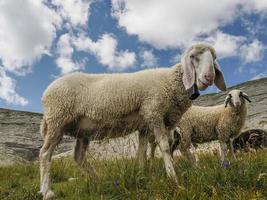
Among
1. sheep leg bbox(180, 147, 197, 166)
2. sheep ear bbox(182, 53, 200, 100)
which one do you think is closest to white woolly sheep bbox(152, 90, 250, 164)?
sheep leg bbox(180, 147, 197, 166)

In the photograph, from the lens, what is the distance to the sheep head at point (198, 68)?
6.84m

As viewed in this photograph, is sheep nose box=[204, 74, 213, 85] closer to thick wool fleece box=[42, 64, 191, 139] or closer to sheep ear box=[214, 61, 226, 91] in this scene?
thick wool fleece box=[42, 64, 191, 139]

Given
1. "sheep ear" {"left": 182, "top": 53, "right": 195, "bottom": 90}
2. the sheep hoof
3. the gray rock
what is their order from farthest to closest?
the gray rock
"sheep ear" {"left": 182, "top": 53, "right": 195, "bottom": 90}
the sheep hoof

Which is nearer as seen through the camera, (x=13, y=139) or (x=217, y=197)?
(x=217, y=197)

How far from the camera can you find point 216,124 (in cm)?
1138

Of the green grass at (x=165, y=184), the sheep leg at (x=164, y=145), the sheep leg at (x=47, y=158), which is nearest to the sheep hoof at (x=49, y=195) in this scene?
the sheep leg at (x=47, y=158)

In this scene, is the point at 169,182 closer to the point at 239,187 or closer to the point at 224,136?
the point at 239,187

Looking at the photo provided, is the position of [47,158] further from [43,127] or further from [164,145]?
[164,145]

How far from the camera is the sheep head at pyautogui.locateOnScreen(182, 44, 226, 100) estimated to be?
6.84 m

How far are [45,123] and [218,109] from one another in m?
5.90

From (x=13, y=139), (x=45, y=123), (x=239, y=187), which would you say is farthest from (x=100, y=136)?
(x=13, y=139)

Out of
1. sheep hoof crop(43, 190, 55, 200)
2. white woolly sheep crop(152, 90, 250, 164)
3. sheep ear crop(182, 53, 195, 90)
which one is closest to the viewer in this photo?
sheep hoof crop(43, 190, 55, 200)

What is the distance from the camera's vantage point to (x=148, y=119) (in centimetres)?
693

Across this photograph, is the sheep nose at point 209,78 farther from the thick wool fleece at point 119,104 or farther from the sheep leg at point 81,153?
the sheep leg at point 81,153
